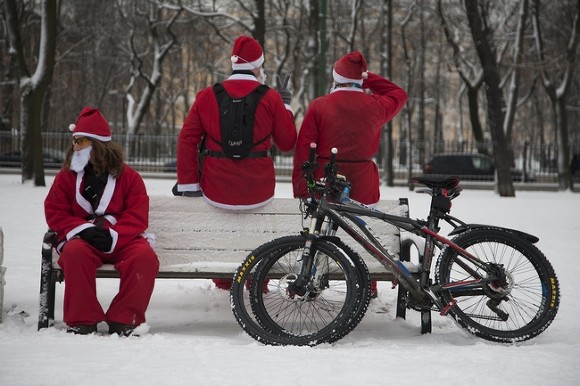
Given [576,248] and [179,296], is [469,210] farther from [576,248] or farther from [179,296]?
[179,296]

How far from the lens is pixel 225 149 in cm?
543

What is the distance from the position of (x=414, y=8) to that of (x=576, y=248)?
83.6 feet

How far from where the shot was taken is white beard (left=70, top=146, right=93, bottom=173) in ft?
17.0

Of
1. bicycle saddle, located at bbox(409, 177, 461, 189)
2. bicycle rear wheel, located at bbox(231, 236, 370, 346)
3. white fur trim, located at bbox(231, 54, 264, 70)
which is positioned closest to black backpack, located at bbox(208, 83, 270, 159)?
white fur trim, located at bbox(231, 54, 264, 70)

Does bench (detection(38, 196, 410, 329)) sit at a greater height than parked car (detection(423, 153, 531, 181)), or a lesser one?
lesser

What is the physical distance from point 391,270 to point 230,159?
1.34 meters

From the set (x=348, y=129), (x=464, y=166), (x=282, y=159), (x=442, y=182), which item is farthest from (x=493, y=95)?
(x=282, y=159)

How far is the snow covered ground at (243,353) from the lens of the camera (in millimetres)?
3938

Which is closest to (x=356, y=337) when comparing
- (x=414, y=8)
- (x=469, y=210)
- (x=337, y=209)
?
(x=337, y=209)

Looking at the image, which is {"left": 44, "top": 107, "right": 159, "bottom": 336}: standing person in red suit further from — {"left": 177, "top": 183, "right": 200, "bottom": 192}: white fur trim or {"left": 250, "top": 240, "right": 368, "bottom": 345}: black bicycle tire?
{"left": 250, "top": 240, "right": 368, "bottom": 345}: black bicycle tire

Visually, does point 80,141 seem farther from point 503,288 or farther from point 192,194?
point 503,288

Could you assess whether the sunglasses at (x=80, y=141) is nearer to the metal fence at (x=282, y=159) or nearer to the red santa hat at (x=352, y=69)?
the red santa hat at (x=352, y=69)

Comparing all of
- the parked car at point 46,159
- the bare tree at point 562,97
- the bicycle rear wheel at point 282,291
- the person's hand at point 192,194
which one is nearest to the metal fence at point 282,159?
the parked car at point 46,159

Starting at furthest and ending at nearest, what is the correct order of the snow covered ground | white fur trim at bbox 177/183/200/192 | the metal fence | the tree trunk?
1. the metal fence
2. the tree trunk
3. white fur trim at bbox 177/183/200/192
4. the snow covered ground
